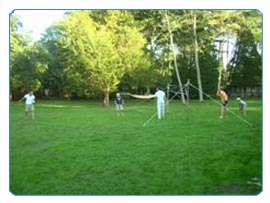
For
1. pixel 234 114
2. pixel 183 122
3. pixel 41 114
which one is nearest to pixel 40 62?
pixel 41 114

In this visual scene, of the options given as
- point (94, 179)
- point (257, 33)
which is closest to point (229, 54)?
point (257, 33)

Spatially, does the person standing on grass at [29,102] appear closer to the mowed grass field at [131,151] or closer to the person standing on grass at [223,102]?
the mowed grass field at [131,151]

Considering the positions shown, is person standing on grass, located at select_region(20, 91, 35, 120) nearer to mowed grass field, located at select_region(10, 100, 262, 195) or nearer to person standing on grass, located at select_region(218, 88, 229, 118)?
mowed grass field, located at select_region(10, 100, 262, 195)

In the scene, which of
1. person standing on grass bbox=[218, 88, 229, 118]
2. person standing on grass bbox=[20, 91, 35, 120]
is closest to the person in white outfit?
person standing on grass bbox=[218, 88, 229, 118]

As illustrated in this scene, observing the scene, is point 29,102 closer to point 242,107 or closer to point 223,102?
point 223,102

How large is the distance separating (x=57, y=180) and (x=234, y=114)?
4.20 ft

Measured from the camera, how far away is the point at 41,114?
482 cm

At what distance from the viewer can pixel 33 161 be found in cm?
475

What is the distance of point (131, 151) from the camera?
15.8 feet

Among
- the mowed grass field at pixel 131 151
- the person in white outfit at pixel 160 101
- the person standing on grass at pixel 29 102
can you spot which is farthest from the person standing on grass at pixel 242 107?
the person standing on grass at pixel 29 102

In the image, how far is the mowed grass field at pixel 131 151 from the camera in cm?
470
